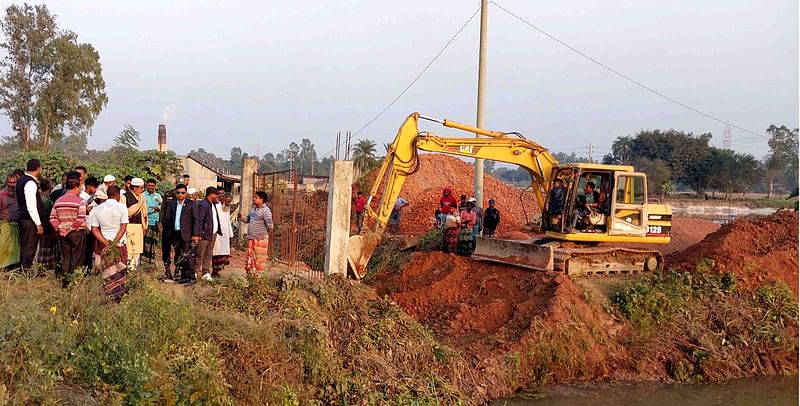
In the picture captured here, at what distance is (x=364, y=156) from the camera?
3459 cm

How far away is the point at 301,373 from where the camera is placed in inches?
255

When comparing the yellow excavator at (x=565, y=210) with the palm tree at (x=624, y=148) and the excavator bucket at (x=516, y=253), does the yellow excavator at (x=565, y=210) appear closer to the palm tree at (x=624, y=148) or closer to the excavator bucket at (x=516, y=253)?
the excavator bucket at (x=516, y=253)

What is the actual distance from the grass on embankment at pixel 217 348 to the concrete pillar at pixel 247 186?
624 centimetres

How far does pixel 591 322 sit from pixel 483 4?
8885mm

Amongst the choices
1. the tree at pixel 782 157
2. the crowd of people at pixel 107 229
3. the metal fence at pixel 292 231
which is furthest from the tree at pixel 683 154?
the crowd of people at pixel 107 229

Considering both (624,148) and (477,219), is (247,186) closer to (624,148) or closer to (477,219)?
(477,219)

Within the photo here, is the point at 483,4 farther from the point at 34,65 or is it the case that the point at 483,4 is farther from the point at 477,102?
the point at 34,65

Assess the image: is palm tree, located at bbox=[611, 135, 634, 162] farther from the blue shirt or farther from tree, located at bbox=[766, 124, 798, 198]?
the blue shirt

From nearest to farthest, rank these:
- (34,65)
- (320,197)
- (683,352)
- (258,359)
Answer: (258,359) → (683,352) → (320,197) → (34,65)

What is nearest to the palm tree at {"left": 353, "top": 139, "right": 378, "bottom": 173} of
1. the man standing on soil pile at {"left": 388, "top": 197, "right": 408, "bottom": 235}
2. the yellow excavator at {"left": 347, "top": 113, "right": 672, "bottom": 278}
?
the man standing on soil pile at {"left": 388, "top": 197, "right": 408, "bottom": 235}

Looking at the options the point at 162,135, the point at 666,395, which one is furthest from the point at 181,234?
the point at 162,135

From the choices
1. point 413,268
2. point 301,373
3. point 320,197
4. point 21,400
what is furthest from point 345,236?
point 320,197

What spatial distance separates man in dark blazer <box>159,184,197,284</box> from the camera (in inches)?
334

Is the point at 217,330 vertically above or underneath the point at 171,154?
underneath
